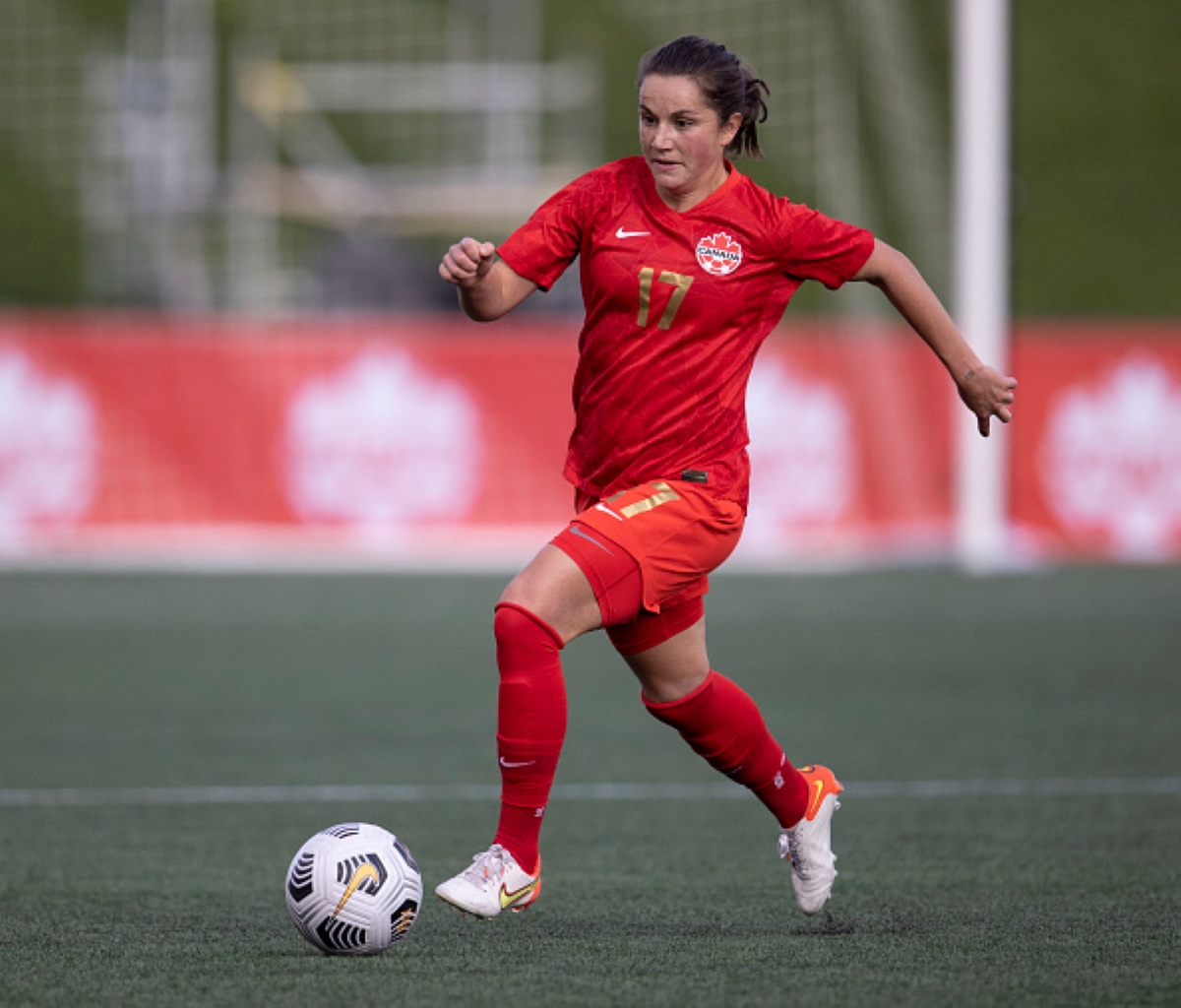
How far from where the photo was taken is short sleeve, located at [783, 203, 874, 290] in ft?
14.6

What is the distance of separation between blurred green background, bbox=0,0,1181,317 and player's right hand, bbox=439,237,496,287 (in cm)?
2044

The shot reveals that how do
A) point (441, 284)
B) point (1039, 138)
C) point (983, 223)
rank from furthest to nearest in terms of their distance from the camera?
point (1039, 138) < point (441, 284) < point (983, 223)

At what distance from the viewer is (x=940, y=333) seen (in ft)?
14.8

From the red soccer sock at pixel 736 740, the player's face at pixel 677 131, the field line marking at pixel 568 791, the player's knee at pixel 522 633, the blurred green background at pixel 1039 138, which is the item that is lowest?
the field line marking at pixel 568 791

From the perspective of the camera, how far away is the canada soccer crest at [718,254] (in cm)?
439

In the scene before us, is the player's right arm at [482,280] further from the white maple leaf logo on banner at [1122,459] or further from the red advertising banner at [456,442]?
the white maple leaf logo on banner at [1122,459]

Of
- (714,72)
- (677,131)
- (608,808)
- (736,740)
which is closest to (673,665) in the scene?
(736,740)

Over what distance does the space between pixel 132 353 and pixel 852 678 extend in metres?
8.23

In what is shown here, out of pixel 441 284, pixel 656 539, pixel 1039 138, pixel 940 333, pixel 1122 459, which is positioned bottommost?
pixel 1122 459

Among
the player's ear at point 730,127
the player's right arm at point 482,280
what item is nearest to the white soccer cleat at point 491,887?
the player's right arm at point 482,280

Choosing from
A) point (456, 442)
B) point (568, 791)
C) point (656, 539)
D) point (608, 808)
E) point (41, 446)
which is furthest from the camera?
point (456, 442)

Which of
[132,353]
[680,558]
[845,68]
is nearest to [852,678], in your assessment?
[680,558]

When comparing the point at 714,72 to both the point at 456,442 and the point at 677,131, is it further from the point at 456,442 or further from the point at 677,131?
the point at 456,442

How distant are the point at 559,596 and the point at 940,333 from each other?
1096 millimetres
